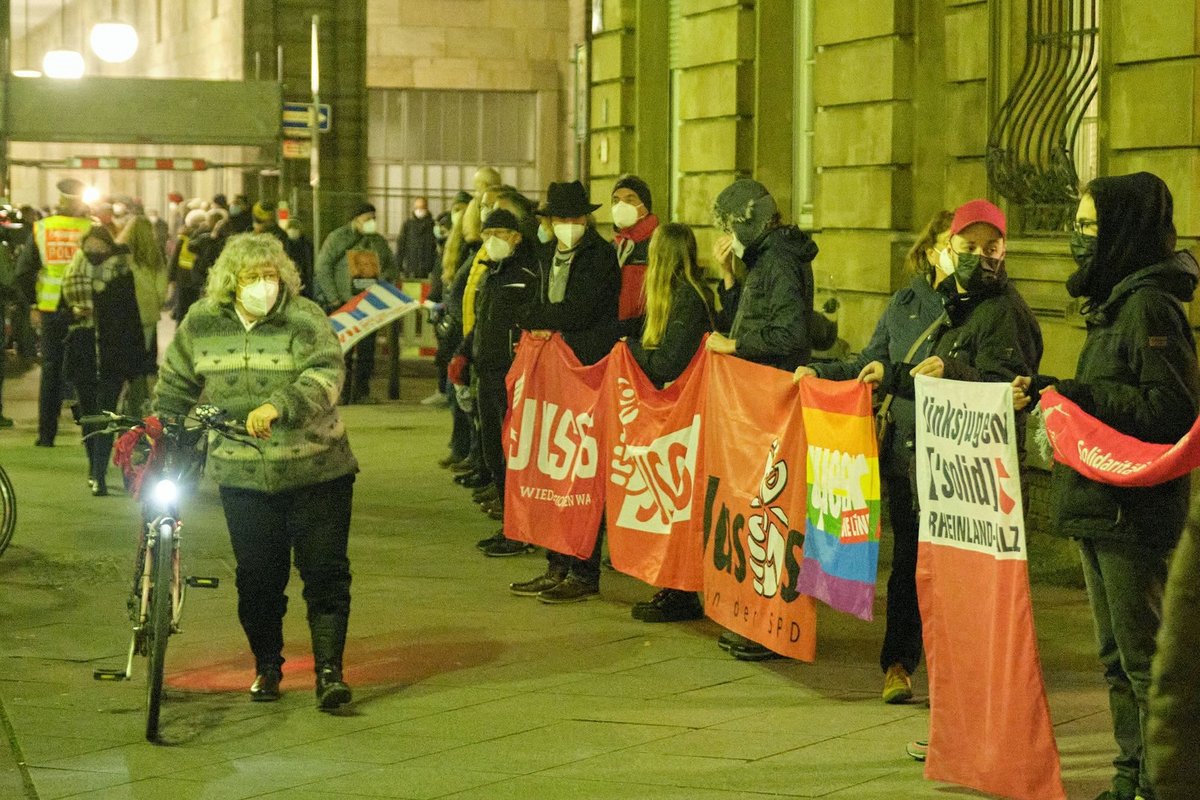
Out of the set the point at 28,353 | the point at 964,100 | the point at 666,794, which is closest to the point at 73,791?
the point at 666,794

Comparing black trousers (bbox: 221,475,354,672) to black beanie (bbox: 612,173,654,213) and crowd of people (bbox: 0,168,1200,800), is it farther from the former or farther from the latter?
black beanie (bbox: 612,173,654,213)

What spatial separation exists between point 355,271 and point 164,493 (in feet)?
40.1

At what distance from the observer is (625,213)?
10.2 m

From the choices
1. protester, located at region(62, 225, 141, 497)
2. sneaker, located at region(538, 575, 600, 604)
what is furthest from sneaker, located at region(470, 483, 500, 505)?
sneaker, located at region(538, 575, 600, 604)

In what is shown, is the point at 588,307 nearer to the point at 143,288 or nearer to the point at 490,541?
the point at 490,541

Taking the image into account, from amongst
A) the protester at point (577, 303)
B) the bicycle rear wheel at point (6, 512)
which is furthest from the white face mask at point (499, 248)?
the bicycle rear wheel at point (6, 512)

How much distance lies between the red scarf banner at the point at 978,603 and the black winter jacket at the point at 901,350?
2.20ft

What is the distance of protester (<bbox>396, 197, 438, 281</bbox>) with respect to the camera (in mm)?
26516

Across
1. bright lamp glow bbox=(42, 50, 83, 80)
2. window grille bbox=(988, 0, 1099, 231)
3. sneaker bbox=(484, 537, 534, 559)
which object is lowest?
sneaker bbox=(484, 537, 534, 559)

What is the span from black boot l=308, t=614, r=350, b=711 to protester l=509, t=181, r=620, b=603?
2371mm

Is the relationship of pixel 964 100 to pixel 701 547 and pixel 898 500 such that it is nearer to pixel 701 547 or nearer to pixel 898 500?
pixel 701 547

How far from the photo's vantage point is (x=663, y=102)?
1820cm

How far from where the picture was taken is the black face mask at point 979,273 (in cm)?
649

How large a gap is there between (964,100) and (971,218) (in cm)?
591
